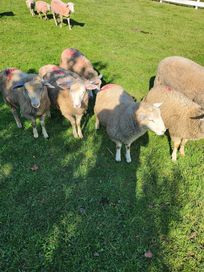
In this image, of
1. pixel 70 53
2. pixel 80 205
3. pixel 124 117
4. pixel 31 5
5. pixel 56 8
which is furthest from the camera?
pixel 31 5

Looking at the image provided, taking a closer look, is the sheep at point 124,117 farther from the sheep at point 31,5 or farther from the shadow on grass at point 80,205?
the sheep at point 31,5

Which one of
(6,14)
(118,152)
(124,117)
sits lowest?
(118,152)

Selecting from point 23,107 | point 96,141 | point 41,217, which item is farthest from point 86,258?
point 23,107

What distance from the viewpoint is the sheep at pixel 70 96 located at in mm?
6121

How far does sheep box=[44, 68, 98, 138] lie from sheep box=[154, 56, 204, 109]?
263 cm

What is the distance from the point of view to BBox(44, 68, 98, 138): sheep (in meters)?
6.12

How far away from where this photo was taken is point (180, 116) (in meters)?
6.02

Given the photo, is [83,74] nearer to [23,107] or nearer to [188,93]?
[23,107]

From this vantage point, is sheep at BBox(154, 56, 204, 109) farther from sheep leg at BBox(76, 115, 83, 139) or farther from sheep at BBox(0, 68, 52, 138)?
sheep at BBox(0, 68, 52, 138)

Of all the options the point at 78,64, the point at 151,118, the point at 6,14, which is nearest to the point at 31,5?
the point at 6,14

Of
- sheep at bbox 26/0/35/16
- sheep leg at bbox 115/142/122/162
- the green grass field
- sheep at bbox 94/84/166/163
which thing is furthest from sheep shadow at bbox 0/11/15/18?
sheep leg at bbox 115/142/122/162

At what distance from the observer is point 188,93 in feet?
24.5

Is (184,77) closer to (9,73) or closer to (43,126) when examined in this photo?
(43,126)

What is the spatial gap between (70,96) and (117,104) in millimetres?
1120
